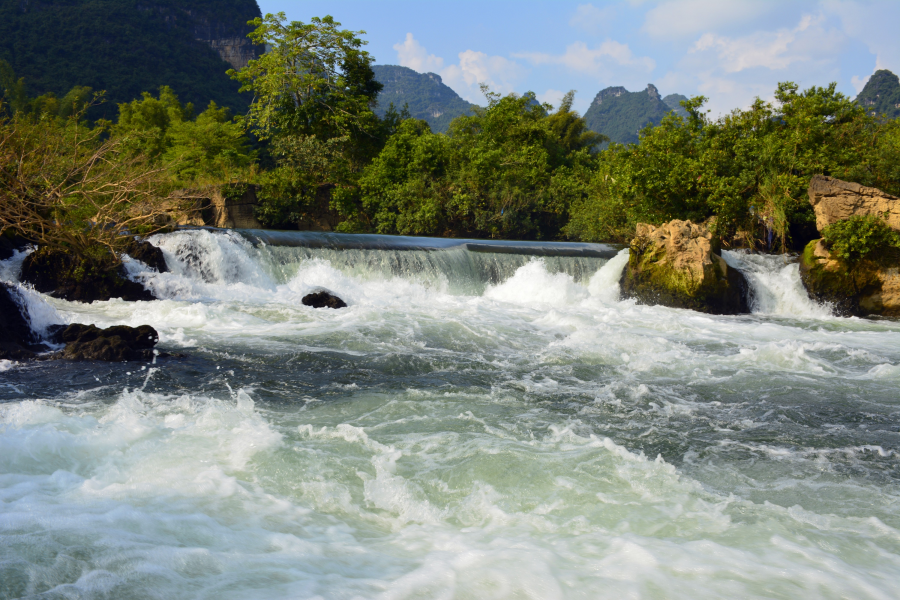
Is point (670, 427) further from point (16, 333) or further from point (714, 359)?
point (16, 333)

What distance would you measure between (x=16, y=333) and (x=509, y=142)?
22.5 meters

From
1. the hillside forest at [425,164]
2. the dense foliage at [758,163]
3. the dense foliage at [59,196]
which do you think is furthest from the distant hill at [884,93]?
the dense foliage at [59,196]

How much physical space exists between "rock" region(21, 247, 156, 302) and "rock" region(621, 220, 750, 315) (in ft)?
34.8

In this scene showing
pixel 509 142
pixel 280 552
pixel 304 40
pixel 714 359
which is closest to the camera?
pixel 280 552

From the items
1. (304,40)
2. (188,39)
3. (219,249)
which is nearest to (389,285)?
(219,249)

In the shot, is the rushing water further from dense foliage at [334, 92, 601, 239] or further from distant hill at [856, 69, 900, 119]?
distant hill at [856, 69, 900, 119]

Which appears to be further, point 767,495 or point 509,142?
point 509,142

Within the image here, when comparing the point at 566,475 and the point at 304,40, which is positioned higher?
the point at 304,40

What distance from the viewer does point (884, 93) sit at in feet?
242

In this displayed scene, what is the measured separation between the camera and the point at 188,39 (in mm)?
72688

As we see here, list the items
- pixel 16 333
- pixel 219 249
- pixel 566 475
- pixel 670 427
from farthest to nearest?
pixel 219 249, pixel 16 333, pixel 670 427, pixel 566 475

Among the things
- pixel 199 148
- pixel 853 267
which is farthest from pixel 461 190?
pixel 853 267

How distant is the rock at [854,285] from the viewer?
12.1 metres

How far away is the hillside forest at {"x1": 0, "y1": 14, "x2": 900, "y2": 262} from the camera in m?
10.7
